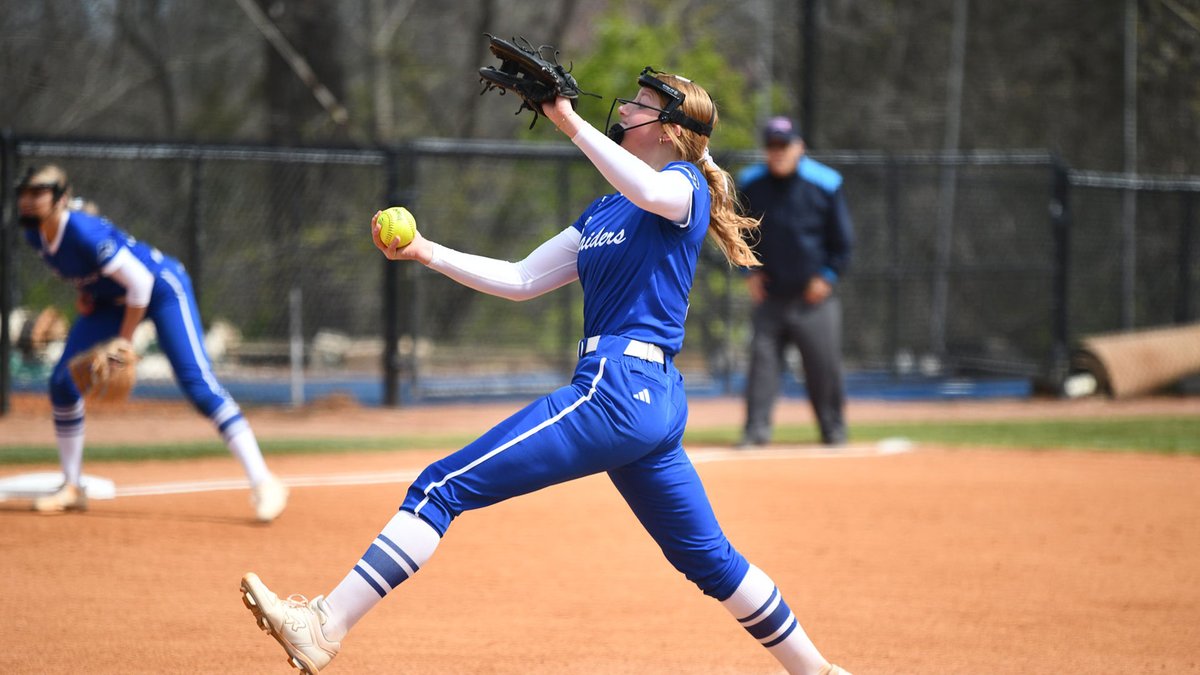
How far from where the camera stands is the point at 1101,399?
570 inches

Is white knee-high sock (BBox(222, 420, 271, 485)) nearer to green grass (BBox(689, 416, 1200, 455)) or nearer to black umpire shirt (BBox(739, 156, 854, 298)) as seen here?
black umpire shirt (BBox(739, 156, 854, 298))

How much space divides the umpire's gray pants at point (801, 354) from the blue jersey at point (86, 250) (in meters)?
5.09

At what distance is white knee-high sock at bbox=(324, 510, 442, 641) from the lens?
3.67m

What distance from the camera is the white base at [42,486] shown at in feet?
25.8

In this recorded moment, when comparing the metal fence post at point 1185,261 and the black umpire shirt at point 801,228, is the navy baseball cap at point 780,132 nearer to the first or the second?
the black umpire shirt at point 801,228

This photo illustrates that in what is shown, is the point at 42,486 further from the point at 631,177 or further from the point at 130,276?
the point at 631,177

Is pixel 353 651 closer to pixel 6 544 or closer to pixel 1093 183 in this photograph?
pixel 6 544

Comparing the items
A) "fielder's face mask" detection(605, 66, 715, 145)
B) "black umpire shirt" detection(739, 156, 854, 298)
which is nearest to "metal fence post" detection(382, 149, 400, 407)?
"black umpire shirt" detection(739, 156, 854, 298)

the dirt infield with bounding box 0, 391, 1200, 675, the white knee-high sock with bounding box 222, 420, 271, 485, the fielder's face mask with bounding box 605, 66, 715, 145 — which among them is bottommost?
the dirt infield with bounding box 0, 391, 1200, 675

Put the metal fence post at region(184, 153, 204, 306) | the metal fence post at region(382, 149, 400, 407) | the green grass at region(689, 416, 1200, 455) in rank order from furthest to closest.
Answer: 1. the metal fence post at region(382, 149, 400, 407)
2. the metal fence post at region(184, 153, 204, 306)
3. the green grass at region(689, 416, 1200, 455)

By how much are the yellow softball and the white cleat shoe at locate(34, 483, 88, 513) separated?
4.56 metres

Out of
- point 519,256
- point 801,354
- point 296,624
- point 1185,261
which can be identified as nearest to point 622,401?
point 296,624

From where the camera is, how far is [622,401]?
12.2 feet

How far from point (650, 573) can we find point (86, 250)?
3477 mm
